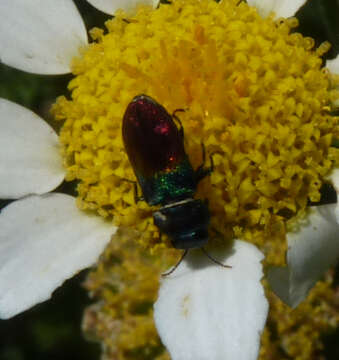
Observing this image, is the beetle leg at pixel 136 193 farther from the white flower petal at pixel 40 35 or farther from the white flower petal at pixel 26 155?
the white flower petal at pixel 40 35

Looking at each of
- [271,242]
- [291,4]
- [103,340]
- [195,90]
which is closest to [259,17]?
[291,4]

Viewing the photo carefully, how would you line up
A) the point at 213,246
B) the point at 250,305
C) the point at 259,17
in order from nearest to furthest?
the point at 250,305, the point at 213,246, the point at 259,17

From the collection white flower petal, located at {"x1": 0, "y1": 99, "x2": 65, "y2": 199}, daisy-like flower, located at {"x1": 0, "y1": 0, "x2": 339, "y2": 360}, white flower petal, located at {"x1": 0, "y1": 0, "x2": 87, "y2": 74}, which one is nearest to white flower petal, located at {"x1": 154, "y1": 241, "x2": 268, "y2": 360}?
daisy-like flower, located at {"x1": 0, "y1": 0, "x2": 339, "y2": 360}

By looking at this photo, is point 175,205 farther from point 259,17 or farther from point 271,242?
point 259,17

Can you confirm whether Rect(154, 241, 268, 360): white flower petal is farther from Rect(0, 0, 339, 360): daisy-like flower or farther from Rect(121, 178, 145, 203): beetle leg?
Rect(121, 178, 145, 203): beetle leg

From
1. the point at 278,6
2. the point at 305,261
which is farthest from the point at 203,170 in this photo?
the point at 278,6

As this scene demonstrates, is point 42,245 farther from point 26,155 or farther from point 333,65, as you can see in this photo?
point 333,65

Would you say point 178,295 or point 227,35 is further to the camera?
point 227,35
